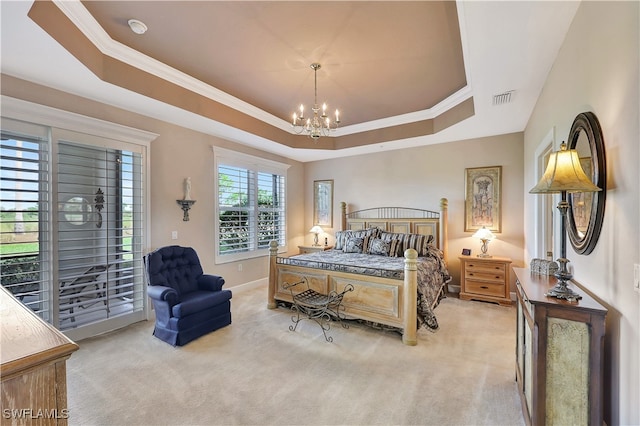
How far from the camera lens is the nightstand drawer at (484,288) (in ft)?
14.2

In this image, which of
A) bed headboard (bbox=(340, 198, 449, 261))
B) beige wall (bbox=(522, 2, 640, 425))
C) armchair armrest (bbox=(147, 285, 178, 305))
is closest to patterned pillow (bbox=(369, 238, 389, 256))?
bed headboard (bbox=(340, 198, 449, 261))

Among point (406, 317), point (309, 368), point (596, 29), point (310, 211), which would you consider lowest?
point (309, 368)

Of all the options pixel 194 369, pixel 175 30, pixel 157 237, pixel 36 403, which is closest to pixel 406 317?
pixel 194 369

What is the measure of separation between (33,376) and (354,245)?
4500 millimetres

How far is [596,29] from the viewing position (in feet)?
5.48

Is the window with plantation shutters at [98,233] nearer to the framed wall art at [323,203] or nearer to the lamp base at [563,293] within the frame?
the framed wall art at [323,203]

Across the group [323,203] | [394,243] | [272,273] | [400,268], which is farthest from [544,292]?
[323,203]

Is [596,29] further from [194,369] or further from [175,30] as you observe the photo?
[194,369]

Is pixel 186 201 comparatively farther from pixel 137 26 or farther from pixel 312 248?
pixel 312 248

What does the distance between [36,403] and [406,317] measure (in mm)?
2947

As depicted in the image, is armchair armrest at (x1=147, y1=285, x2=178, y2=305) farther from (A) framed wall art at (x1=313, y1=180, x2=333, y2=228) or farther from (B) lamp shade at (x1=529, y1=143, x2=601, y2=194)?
(A) framed wall art at (x1=313, y1=180, x2=333, y2=228)

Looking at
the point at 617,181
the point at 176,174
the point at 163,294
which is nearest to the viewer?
the point at 617,181

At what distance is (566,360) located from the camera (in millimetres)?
1493

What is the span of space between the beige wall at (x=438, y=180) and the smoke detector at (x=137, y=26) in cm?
428
